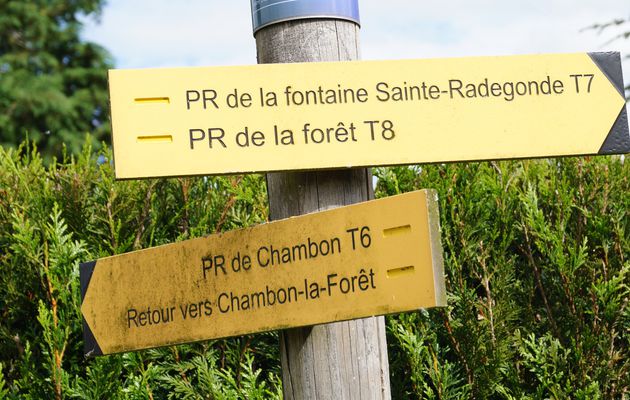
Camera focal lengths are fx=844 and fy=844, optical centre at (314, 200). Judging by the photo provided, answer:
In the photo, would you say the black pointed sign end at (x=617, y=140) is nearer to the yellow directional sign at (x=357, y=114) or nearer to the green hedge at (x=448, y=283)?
the yellow directional sign at (x=357, y=114)

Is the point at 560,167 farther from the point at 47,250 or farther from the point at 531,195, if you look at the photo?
the point at 47,250

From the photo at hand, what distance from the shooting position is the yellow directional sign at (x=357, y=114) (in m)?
1.99

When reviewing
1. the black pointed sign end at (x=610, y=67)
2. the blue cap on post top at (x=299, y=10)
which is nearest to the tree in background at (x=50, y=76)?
the blue cap on post top at (x=299, y=10)

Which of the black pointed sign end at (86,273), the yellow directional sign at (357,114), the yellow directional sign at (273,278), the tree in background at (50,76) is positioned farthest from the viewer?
the tree in background at (50,76)

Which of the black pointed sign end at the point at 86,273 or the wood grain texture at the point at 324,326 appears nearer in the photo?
the wood grain texture at the point at 324,326

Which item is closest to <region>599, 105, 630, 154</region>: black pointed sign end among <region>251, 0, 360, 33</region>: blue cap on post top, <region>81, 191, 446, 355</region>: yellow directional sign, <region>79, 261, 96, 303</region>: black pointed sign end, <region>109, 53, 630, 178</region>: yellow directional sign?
<region>109, 53, 630, 178</region>: yellow directional sign

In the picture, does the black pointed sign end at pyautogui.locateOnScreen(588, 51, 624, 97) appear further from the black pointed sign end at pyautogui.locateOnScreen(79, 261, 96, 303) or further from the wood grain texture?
the black pointed sign end at pyautogui.locateOnScreen(79, 261, 96, 303)

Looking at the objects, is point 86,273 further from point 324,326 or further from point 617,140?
point 617,140

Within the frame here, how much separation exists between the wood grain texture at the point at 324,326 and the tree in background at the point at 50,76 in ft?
51.6

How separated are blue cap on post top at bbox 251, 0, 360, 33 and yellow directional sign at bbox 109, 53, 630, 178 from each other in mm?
227

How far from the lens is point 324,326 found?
7.07ft

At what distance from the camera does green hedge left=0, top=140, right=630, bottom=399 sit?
3447mm

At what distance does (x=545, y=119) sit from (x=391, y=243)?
1.87 ft

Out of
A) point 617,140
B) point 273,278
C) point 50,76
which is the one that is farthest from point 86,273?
point 50,76
